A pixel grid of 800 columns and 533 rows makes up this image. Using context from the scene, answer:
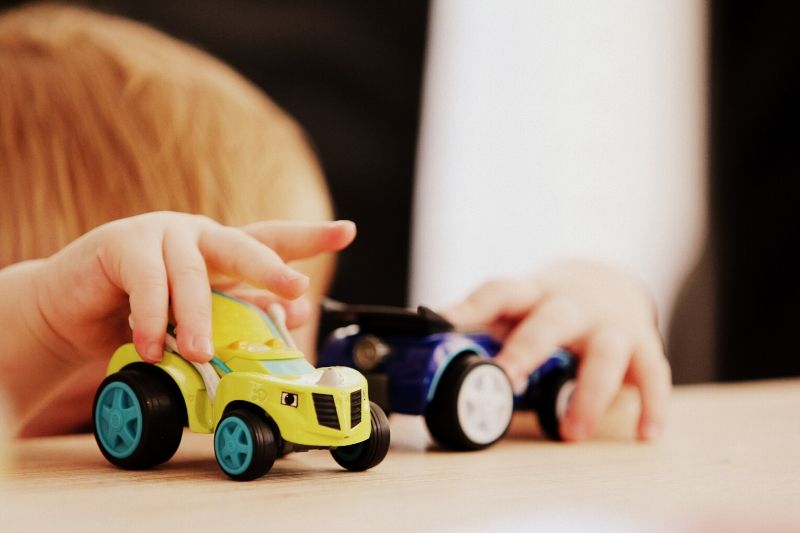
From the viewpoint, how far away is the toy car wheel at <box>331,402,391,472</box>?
541 mm

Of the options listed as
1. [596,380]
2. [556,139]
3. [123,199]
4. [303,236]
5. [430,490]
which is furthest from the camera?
[556,139]

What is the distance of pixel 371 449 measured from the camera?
1.78 ft

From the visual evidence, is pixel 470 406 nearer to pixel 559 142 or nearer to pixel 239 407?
pixel 239 407

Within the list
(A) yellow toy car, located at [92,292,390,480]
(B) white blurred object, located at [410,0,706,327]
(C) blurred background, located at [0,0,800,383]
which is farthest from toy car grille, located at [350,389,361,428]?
(B) white blurred object, located at [410,0,706,327]

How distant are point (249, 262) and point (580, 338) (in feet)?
1.36

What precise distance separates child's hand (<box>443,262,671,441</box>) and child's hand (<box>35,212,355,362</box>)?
26cm

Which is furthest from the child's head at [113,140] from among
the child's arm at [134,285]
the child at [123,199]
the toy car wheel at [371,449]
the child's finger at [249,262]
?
the toy car wheel at [371,449]

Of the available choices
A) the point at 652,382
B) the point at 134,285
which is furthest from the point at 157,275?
the point at 652,382

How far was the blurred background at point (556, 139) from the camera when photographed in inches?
71.4

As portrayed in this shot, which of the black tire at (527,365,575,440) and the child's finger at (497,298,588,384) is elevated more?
the child's finger at (497,298,588,384)

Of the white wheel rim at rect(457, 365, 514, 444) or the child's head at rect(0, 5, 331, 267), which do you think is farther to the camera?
the child's head at rect(0, 5, 331, 267)

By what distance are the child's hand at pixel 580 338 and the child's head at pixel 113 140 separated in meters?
0.51

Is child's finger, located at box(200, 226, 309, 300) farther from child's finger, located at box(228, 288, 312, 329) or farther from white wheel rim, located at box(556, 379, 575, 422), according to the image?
white wheel rim, located at box(556, 379, 575, 422)

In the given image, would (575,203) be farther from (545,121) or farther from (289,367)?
(289,367)
